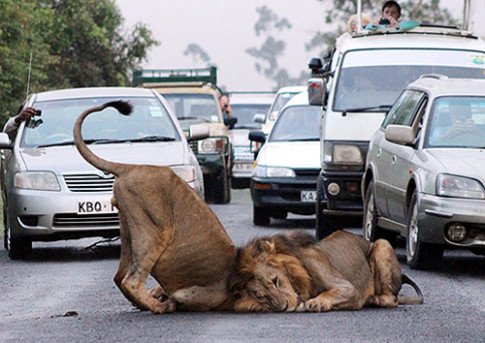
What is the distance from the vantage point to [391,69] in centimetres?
1592

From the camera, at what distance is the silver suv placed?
A: 11781 mm

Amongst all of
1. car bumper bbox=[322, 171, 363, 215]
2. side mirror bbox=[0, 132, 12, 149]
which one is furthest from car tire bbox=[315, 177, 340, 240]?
side mirror bbox=[0, 132, 12, 149]

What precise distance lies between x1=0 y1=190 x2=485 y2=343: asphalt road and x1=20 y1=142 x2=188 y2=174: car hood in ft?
4.46

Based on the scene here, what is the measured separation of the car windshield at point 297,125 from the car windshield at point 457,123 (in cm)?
639

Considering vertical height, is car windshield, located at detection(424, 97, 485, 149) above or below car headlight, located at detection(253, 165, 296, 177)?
above

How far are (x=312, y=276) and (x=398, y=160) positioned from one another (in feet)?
15.7

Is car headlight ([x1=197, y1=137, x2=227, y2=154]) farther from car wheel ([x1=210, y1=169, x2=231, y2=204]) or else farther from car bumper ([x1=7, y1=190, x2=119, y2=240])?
car bumper ([x1=7, y1=190, x2=119, y2=240])

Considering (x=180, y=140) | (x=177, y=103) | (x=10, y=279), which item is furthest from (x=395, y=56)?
(x=177, y=103)

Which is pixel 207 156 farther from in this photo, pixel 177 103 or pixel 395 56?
pixel 395 56

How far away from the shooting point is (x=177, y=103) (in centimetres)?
2672

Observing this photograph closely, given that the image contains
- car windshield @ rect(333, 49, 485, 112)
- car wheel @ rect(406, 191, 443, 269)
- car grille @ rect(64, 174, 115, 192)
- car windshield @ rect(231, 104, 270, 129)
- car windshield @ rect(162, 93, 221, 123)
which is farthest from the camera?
car windshield @ rect(231, 104, 270, 129)

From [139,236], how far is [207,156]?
1529cm

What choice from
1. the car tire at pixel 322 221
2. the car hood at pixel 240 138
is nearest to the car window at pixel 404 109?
the car tire at pixel 322 221

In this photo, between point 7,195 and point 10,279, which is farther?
point 7,195
